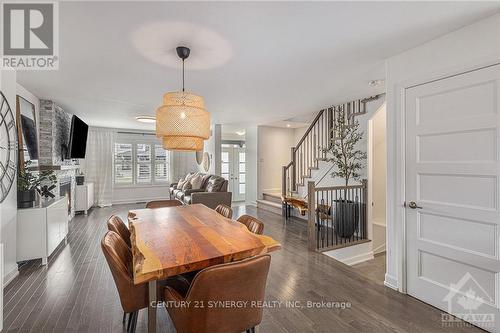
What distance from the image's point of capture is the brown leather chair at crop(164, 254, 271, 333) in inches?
45.9

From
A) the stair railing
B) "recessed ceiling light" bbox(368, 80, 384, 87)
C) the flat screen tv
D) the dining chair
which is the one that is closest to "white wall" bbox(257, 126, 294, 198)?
the stair railing

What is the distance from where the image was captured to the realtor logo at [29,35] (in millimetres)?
1654

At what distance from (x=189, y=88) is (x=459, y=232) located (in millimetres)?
3531

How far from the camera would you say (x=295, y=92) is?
364cm

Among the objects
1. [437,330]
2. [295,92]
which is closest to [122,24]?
[295,92]

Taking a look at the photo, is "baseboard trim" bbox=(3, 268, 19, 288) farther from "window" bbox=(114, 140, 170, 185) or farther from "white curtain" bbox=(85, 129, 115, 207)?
"window" bbox=(114, 140, 170, 185)

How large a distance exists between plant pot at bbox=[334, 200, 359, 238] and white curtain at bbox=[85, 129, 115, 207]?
21.8 feet

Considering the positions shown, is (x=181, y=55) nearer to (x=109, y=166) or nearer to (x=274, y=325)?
(x=274, y=325)

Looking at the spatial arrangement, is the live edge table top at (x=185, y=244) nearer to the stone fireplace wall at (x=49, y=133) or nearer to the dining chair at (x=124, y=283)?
the dining chair at (x=124, y=283)

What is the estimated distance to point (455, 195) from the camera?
2.01 metres

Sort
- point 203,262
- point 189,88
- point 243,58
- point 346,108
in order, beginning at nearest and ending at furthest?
point 203,262 → point 243,58 → point 189,88 → point 346,108

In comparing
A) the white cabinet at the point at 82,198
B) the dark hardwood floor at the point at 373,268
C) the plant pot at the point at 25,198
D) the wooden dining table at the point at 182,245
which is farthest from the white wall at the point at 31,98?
the dark hardwood floor at the point at 373,268

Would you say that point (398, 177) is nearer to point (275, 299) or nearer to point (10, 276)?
point (275, 299)

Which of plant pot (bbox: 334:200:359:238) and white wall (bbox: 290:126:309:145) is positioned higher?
white wall (bbox: 290:126:309:145)
